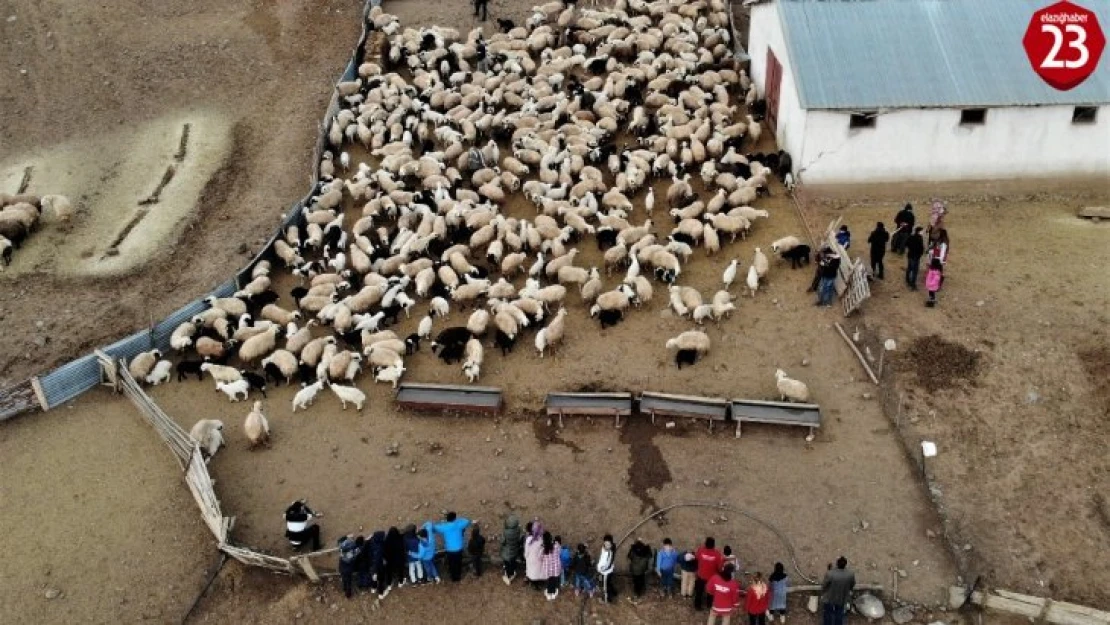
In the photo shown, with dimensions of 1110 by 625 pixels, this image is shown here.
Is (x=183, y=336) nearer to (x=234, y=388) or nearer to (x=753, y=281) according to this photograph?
(x=234, y=388)

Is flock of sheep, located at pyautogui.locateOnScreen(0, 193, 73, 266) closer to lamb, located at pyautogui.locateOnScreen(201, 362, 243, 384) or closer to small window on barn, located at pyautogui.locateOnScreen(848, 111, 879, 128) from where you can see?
lamb, located at pyautogui.locateOnScreen(201, 362, 243, 384)

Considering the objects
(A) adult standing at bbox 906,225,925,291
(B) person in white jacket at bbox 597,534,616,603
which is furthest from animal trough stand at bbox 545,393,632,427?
(A) adult standing at bbox 906,225,925,291

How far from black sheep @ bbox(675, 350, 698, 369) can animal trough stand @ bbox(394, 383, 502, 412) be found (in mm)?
3717

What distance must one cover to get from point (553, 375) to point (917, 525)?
753cm

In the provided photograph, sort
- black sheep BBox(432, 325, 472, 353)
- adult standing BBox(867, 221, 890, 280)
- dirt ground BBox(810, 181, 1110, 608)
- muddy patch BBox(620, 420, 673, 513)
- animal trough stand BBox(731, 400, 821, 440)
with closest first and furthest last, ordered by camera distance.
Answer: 1. dirt ground BBox(810, 181, 1110, 608)
2. muddy patch BBox(620, 420, 673, 513)
3. animal trough stand BBox(731, 400, 821, 440)
4. black sheep BBox(432, 325, 472, 353)
5. adult standing BBox(867, 221, 890, 280)

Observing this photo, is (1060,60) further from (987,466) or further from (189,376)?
(189,376)

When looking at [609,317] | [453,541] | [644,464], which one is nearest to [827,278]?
[609,317]

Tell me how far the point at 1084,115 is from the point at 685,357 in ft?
44.3

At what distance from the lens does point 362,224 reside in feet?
80.6

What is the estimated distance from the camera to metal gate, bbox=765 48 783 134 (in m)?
27.4

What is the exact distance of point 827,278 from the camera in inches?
814

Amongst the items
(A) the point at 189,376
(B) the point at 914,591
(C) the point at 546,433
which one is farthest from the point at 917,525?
(A) the point at 189,376

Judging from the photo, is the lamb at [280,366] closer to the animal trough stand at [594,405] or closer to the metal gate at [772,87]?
the animal trough stand at [594,405]

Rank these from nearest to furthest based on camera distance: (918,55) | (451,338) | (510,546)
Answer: (510,546), (451,338), (918,55)
